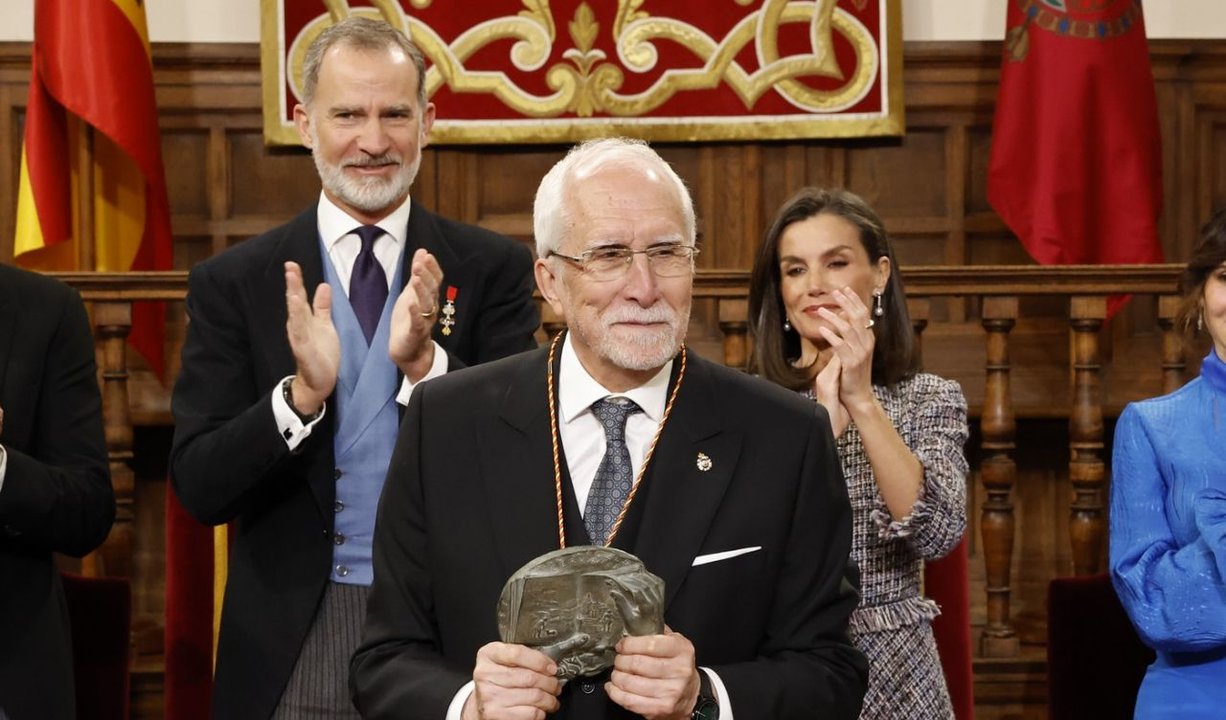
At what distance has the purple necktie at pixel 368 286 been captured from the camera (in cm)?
268

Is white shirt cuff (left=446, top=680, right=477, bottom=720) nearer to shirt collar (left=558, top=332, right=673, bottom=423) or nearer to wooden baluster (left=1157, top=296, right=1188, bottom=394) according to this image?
shirt collar (left=558, top=332, right=673, bottom=423)

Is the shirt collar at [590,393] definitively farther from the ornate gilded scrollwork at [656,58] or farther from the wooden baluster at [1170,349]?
the ornate gilded scrollwork at [656,58]

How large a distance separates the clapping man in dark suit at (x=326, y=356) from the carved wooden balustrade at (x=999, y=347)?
1.36m

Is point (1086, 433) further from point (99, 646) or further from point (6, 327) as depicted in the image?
point (6, 327)

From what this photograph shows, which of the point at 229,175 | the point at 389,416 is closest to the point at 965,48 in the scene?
the point at 229,175

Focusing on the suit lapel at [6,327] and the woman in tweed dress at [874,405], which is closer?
the suit lapel at [6,327]

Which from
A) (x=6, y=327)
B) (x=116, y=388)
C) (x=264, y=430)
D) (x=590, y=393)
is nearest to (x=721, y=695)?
(x=590, y=393)

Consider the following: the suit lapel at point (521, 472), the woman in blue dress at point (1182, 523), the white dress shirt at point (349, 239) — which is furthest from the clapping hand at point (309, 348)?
the woman in blue dress at point (1182, 523)

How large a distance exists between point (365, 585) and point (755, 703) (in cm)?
91

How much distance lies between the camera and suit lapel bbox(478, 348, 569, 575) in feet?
6.34

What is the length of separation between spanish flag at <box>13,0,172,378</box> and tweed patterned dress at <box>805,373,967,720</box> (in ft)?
9.41

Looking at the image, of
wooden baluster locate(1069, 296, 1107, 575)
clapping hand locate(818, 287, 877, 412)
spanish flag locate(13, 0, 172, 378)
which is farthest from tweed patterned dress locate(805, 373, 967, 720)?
spanish flag locate(13, 0, 172, 378)

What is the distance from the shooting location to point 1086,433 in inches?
163

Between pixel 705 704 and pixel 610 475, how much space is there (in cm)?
32
